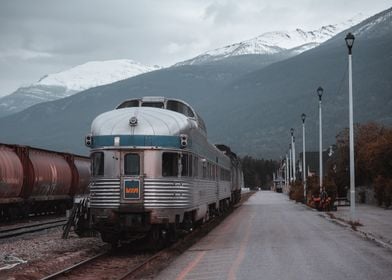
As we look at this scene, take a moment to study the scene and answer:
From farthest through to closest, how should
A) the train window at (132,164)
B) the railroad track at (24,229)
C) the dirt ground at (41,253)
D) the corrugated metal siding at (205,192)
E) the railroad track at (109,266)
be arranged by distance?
1. the railroad track at (24,229)
2. the corrugated metal siding at (205,192)
3. the train window at (132,164)
4. the dirt ground at (41,253)
5. the railroad track at (109,266)

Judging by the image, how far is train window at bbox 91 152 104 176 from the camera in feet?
56.3

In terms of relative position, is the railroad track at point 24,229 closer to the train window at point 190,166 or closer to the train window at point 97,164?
the train window at point 97,164

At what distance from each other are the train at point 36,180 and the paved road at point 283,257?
9.20m

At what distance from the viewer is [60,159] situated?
1476 inches

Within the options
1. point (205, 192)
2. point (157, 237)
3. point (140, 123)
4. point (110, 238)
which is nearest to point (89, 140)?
point (140, 123)

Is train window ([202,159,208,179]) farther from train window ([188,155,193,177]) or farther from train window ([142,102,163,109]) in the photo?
train window ([188,155,193,177])

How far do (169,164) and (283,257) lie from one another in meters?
3.61

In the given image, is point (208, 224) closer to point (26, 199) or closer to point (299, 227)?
point (299, 227)

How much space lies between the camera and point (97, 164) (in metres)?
17.3

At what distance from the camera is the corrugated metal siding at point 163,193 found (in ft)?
54.7

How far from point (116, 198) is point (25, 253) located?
300cm

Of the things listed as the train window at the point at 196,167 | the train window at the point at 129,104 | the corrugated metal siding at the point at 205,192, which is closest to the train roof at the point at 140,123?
the train window at the point at 196,167

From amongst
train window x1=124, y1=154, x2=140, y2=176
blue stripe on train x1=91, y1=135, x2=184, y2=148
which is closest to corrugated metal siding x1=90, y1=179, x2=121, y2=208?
train window x1=124, y1=154, x2=140, y2=176

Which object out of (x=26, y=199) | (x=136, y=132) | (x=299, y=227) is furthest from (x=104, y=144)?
(x=26, y=199)
